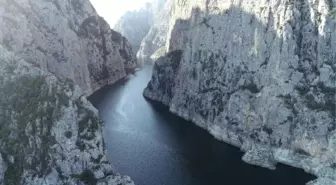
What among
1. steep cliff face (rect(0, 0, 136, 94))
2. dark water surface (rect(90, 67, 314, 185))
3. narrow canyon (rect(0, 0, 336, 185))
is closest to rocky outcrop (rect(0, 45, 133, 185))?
narrow canyon (rect(0, 0, 336, 185))

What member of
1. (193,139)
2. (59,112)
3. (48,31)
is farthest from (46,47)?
(59,112)

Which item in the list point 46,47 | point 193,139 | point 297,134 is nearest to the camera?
point 297,134

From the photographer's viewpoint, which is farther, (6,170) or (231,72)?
(231,72)

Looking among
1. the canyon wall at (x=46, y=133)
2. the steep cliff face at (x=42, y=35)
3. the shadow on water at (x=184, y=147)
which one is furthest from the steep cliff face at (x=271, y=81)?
the steep cliff face at (x=42, y=35)

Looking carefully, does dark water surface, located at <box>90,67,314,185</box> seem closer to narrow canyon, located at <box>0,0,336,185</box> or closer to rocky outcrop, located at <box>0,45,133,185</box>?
narrow canyon, located at <box>0,0,336,185</box>

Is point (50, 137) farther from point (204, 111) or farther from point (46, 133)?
point (204, 111)

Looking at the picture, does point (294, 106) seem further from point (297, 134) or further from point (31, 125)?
point (31, 125)

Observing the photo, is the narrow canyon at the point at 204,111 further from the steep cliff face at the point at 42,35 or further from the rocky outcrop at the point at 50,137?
the steep cliff face at the point at 42,35
